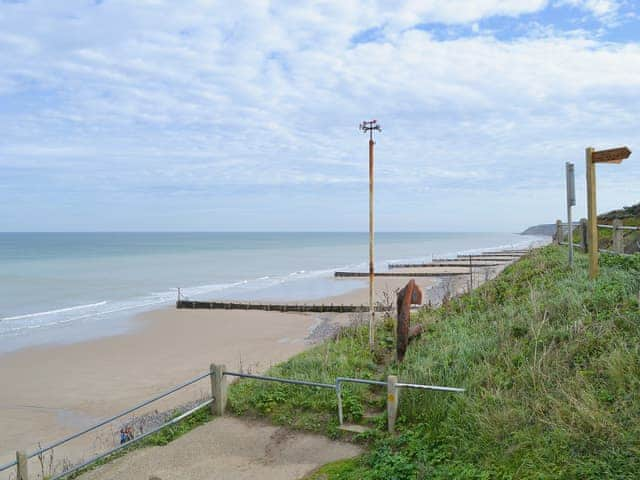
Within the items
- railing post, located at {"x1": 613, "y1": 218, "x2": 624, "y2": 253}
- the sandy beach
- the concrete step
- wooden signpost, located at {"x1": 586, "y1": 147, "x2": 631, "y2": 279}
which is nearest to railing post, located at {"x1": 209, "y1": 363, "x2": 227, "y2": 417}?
the concrete step

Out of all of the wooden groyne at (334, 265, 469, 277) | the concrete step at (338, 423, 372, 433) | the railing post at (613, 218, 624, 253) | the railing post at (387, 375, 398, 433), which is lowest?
the wooden groyne at (334, 265, 469, 277)

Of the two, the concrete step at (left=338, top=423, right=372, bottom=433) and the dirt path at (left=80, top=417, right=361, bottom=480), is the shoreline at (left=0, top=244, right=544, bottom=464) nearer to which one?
the dirt path at (left=80, top=417, right=361, bottom=480)

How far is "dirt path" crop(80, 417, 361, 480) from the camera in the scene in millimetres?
6066

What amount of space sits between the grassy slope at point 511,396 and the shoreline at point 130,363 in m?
4.61

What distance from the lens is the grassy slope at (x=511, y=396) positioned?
4.89 meters

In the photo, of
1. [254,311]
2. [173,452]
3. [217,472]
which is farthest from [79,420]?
[254,311]

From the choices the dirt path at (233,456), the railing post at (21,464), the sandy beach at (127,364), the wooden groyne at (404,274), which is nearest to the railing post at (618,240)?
the sandy beach at (127,364)

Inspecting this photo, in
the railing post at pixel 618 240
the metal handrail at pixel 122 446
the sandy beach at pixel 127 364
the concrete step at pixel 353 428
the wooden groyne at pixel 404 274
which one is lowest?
the sandy beach at pixel 127 364

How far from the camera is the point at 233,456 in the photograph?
6.49 meters

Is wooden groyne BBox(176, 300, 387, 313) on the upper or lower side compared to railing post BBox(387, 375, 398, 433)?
lower

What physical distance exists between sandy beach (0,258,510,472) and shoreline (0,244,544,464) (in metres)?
0.02

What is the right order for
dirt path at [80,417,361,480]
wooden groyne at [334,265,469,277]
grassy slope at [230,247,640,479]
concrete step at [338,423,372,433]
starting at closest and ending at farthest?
grassy slope at [230,247,640,479], dirt path at [80,417,361,480], concrete step at [338,423,372,433], wooden groyne at [334,265,469,277]

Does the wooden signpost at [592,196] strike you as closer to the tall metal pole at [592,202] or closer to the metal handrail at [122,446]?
the tall metal pole at [592,202]

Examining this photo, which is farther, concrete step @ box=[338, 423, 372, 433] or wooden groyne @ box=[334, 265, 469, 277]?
wooden groyne @ box=[334, 265, 469, 277]
